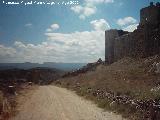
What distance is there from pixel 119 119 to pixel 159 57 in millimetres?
27542

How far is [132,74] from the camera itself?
4131 centimetres

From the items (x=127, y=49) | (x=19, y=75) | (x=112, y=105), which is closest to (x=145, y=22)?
(x=127, y=49)

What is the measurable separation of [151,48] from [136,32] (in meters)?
5.09

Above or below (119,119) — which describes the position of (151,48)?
above

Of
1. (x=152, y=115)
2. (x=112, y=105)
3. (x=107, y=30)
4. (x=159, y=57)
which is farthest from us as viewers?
(x=107, y=30)

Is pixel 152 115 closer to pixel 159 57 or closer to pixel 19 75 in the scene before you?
pixel 159 57

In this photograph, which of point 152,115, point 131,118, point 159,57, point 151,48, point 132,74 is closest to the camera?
point 152,115

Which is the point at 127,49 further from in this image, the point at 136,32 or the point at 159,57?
the point at 159,57

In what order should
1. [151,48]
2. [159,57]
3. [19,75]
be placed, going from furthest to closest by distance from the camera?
1. [19,75]
2. [151,48]
3. [159,57]

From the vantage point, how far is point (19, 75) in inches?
4764

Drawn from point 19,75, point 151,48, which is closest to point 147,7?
point 151,48

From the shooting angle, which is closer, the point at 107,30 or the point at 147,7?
the point at 147,7

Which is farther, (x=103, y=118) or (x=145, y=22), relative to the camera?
(x=145, y=22)

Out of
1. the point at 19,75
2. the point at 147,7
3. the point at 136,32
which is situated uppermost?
the point at 147,7
